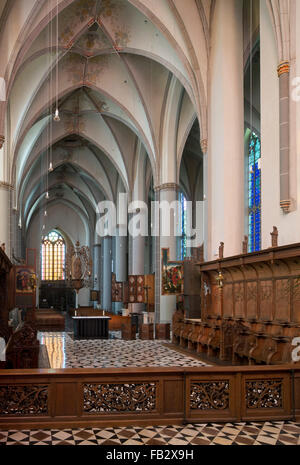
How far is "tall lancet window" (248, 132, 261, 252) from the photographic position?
21.0 m

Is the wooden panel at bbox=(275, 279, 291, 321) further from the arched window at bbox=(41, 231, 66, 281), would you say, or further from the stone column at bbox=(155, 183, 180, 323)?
the arched window at bbox=(41, 231, 66, 281)

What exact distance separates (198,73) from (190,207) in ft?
47.7

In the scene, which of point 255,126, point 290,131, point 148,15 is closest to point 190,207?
point 255,126

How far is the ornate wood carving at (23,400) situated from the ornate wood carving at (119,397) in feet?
1.86

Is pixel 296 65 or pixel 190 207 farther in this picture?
pixel 190 207

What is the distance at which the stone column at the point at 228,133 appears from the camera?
51.0ft

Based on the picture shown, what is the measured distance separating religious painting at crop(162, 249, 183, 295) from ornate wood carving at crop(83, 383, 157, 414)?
44.1 feet

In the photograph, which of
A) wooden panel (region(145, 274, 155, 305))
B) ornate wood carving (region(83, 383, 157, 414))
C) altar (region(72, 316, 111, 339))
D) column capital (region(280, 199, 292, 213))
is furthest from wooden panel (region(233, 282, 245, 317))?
wooden panel (region(145, 274, 155, 305))

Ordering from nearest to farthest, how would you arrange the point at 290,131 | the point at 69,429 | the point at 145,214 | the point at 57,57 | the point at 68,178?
the point at 69,429
the point at 290,131
the point at 57,57
the point at 145,214
the point at 68,178

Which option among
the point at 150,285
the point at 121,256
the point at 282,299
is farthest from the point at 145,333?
the point at 121,256

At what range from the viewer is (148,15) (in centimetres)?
1752

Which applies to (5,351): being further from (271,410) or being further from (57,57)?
(57,57)

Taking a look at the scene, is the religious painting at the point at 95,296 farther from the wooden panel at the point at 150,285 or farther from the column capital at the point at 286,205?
the column capital at the point at 286,205

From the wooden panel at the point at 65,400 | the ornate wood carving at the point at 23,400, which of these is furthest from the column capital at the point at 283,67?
the ornate wood carving at the point at 23,400
